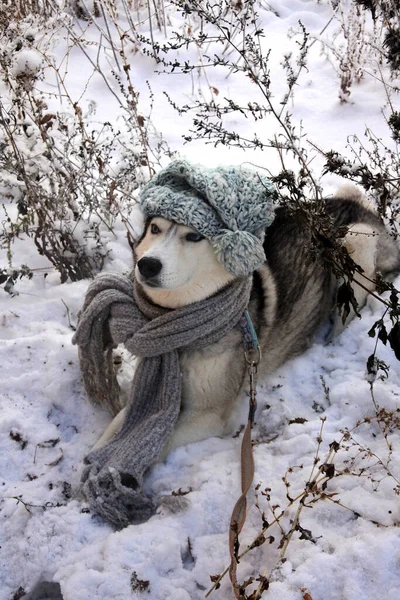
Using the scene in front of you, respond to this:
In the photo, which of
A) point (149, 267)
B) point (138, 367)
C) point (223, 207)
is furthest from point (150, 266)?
point (138, 367)

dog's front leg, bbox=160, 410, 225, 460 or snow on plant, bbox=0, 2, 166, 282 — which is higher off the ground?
snow on plant, bbox=0, 2, 166, 282

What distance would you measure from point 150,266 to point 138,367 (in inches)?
23.6

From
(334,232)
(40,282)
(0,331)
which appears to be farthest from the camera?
(40,282)

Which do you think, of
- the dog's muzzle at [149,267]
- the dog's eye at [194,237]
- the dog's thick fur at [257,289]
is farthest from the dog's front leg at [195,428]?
the dog's eye at [194,237]

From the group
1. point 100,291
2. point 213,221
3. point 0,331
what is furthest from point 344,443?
point 0,331

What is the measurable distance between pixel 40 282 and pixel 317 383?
1.88 metres

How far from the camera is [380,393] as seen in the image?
8.14ft

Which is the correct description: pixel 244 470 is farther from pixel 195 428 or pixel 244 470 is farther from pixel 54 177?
pixel 54 177

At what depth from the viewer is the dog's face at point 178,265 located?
2135 mm

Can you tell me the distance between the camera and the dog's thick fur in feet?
7.19

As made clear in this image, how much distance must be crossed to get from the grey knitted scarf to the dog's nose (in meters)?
0.27

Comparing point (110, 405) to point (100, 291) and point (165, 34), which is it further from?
point (165, 34)

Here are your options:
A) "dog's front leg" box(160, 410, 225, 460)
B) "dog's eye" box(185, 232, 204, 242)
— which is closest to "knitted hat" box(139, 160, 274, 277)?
"dog's eye" box(185, 232, 204, 242)

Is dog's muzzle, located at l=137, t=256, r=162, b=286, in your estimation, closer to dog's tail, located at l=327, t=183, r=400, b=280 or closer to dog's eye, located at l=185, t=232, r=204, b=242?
dog's eye, located at l=185, t=232, r=204, b=242
